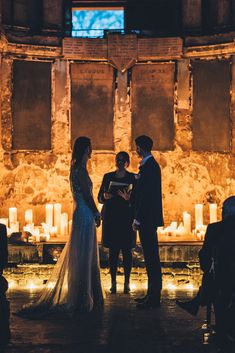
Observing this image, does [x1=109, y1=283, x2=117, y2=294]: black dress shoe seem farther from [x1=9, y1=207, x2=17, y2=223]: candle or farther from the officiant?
[x1=9, y1=207, x2=17, y2=223]: candle

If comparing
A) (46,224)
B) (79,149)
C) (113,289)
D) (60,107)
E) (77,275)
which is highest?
(60,107)

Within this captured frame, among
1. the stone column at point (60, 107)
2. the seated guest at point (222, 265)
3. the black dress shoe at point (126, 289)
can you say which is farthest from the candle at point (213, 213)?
the seated guest at point (222, 265)

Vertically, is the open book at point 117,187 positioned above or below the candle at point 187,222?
above

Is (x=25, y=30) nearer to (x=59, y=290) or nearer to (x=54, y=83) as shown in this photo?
Result: (x=54, y=83)

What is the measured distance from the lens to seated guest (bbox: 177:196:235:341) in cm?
602

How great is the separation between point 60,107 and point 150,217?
204 inches

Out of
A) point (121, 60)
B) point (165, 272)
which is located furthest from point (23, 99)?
point (165, 272)

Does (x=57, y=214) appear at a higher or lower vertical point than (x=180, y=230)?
higher

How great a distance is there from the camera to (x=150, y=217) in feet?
27.2

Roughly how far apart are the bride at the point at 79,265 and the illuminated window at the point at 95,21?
5.45 m

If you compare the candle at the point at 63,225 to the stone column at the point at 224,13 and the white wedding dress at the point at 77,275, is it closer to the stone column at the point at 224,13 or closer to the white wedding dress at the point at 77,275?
the white wedding dress at the point at 77,275

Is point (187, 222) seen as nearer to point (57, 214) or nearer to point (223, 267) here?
point (57, 214)

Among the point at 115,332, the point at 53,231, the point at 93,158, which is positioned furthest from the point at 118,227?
the point at 93,158

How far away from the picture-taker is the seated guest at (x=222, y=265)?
6.02m
